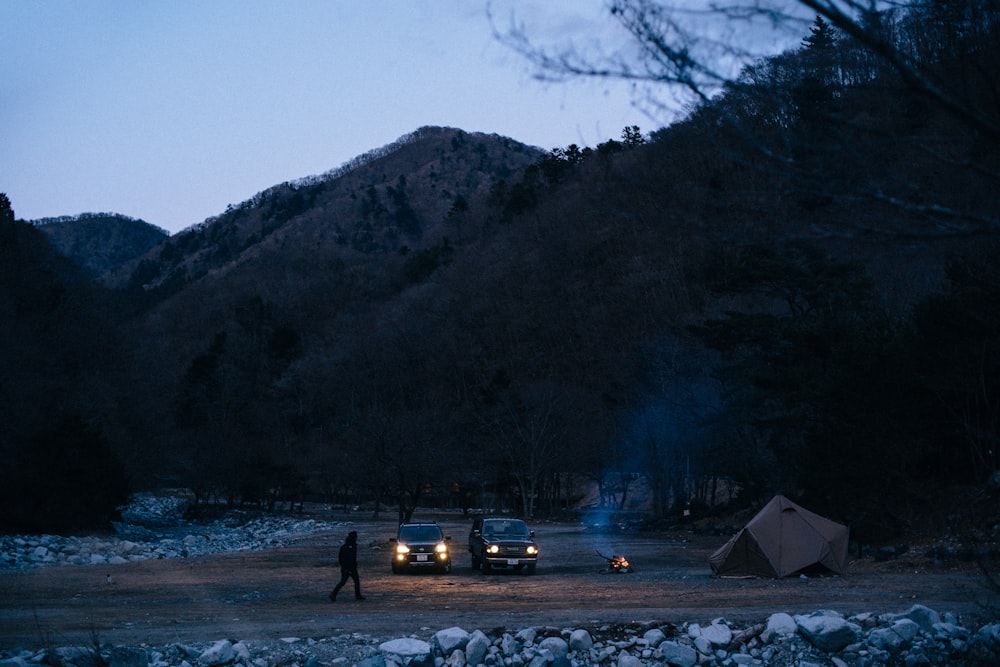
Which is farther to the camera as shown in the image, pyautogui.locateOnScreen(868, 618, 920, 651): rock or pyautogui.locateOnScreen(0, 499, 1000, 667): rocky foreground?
pyautogui.locateOnScreen(868, 618, 920, 651): rock

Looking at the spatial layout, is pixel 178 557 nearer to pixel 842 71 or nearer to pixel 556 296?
pixel 842 71

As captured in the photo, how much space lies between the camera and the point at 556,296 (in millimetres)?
104250

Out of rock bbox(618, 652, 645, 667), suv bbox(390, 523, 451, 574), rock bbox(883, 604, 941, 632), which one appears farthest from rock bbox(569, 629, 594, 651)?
suv bbox(390, 523, 451, 574)

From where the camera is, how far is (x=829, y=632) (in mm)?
13633

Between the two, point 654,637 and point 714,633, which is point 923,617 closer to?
point 714,633

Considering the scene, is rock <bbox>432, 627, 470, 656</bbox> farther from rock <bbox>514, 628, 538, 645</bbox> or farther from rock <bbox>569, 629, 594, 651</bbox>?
rock <bbox>569, 629, 594, 651</bbox>

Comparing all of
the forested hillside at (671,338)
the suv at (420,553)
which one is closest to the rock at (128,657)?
the forested hillside at (671,338)

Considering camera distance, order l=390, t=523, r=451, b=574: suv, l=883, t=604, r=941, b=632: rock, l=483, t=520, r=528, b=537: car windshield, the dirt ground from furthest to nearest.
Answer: l=483, t=520, r=528, b=537: car windshield
l=390, t=523, r=451, b=574: suv
the dirt ground
l=883, t=604, r=941, b=632: rock

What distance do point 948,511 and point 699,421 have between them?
21.0 m

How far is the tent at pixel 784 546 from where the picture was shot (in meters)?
22.3

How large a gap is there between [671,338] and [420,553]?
30857 millimetres

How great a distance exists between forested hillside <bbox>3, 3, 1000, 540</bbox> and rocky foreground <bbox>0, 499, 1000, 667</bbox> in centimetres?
572

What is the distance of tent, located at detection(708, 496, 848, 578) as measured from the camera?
73.0 feet

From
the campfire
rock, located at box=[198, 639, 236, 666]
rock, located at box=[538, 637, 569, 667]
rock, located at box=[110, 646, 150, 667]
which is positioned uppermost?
rock, located at box=[110, 646, 150, 667]
